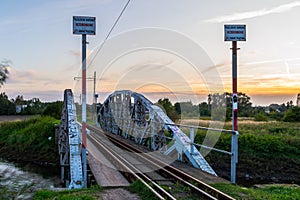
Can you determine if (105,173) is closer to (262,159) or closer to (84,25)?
(84,25)

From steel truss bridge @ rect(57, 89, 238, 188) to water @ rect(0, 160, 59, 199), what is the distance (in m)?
1.04

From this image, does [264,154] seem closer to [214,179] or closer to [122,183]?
[214,179]

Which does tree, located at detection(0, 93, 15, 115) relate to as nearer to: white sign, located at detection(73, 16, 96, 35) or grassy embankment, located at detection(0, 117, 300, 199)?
grassy embankment, located at detection(0, 117, 300, 199)

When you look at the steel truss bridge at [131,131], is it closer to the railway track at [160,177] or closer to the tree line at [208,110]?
the railway track at [160,177]

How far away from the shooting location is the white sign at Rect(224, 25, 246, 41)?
9695 millimetres

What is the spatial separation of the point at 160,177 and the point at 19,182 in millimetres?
10243

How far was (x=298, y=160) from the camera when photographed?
20.5 meters

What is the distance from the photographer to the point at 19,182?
706 inches

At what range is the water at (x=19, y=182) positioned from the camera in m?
14.7

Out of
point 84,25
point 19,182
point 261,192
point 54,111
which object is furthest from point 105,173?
point 54,111

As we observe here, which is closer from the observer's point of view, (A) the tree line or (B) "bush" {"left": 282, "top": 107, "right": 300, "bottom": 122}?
(A) the tree line

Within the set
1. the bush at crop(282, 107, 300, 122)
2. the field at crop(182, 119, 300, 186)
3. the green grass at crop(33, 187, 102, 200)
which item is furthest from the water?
the bush at crop(282, 107, 300, 122)

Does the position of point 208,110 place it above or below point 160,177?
above

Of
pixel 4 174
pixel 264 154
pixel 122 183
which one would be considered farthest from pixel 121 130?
pixel 122 183
